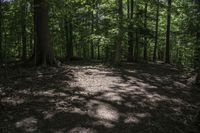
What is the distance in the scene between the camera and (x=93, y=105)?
309 inches

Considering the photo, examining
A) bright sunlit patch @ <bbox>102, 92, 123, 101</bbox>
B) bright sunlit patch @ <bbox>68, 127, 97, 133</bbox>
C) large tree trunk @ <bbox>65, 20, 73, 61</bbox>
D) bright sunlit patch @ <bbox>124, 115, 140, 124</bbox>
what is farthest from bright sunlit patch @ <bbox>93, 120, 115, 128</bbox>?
large tree trunk @ <bbox>65, 20, 73, 61</bbox>

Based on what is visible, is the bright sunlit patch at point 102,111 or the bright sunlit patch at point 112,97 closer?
the bright sunlit patch at point 102,111

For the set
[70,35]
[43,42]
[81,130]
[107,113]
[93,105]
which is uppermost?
[70,35]

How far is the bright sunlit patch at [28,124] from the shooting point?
6133 millimetres

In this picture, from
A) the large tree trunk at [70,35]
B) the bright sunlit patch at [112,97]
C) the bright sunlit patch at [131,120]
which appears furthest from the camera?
the large tree trunk at [70,35]

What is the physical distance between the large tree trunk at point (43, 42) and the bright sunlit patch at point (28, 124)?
328 inches

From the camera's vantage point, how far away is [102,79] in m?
11.6

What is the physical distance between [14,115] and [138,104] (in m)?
3.57

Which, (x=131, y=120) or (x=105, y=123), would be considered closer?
(x=105, y=123)

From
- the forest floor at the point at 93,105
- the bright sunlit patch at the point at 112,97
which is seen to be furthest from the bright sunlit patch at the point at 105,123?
A: the bright sunlit patch at the point at 112,97

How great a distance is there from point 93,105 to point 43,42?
8.16m

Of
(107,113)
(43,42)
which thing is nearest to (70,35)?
(43,42)

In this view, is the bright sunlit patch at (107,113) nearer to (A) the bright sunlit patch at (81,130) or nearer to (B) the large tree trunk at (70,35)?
(A) the bright sunlit patch at (81,130)

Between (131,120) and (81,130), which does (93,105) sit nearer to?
(131,120)
